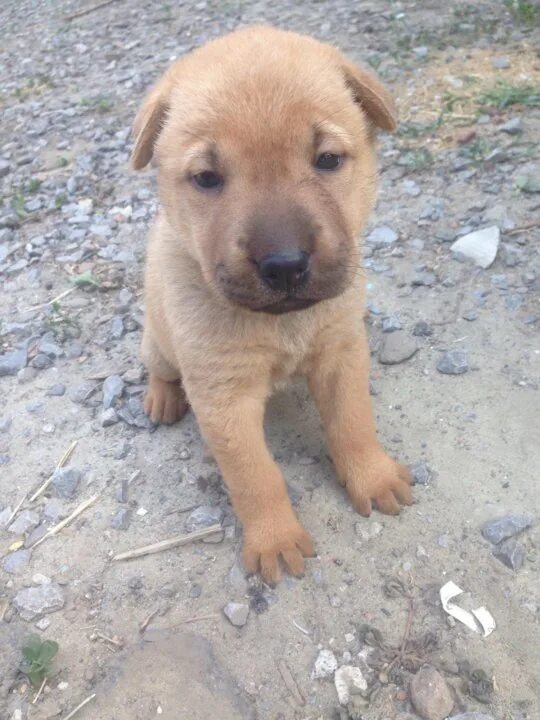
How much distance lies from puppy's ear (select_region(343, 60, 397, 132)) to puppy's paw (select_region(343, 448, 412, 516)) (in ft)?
4.56

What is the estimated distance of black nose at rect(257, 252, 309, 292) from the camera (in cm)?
218

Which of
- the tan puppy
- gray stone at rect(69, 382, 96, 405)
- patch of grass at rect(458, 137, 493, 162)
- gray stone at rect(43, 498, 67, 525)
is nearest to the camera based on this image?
the tan puppy

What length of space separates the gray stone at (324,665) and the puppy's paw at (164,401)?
4.84ft

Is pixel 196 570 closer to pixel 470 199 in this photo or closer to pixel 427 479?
pixel 427 479

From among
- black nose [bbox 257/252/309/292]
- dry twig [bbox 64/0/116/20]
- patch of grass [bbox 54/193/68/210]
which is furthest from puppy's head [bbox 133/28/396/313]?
dry twig [bbox 64/0/116/20]

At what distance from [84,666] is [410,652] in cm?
118

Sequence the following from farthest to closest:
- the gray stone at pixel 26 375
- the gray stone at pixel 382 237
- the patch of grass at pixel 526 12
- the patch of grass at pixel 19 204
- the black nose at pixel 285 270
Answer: the patch of grass at pixel 526 12, the patch of grass at pixel 19 204, the gray stone at pixel 382 237, the gray stone at pixel 26 375, the black nose at pixel 285 270

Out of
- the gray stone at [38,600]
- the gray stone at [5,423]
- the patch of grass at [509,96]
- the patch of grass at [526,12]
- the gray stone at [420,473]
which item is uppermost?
Answer: the patch of grass at [526,12]

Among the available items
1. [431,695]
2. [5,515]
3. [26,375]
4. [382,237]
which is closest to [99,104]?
[382,237]

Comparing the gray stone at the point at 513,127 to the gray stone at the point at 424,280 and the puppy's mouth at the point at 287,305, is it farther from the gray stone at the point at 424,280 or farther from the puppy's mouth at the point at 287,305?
the puppy's mouth at the point at 287,305

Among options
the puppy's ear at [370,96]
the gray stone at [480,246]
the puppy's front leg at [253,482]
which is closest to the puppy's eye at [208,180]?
the puppy's ear at [370,96]

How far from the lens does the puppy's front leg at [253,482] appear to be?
2.77 meters

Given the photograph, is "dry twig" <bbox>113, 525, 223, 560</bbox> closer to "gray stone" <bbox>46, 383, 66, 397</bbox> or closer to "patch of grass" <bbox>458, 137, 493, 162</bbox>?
"gray stone" <bbox>46, 383, 66, 397</bbox>

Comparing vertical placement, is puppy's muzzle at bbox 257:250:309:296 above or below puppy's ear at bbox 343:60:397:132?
below
